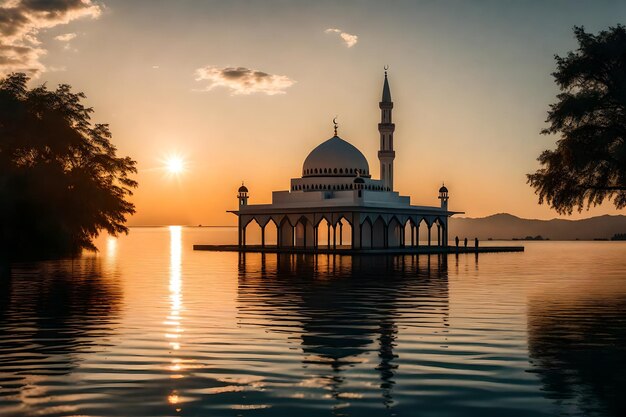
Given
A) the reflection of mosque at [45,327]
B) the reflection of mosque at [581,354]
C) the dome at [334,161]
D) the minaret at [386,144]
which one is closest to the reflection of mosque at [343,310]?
the reflection of mosque at [581,354]

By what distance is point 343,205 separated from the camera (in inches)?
2544

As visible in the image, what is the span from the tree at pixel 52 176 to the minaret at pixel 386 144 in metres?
26.3

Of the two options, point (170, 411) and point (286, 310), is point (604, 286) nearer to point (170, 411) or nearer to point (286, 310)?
point (286, 310)

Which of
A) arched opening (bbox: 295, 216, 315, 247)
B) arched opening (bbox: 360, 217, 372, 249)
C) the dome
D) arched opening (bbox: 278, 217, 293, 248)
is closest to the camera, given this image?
arched opening (bbox: 360, 217, 372, 249)

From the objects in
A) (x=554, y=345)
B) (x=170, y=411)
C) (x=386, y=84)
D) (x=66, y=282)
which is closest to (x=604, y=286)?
(x=554, y=345)

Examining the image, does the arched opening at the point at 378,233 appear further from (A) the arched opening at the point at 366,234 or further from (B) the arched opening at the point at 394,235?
(A) the arched opening at the point at 366,234

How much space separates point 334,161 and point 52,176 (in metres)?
28.7

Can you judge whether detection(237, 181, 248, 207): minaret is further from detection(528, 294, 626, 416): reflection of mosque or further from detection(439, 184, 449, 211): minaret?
detection(528, 294, 626, 416): reflection of mosque

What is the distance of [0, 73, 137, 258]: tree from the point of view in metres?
52.2

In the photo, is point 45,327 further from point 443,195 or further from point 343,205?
point 443,195

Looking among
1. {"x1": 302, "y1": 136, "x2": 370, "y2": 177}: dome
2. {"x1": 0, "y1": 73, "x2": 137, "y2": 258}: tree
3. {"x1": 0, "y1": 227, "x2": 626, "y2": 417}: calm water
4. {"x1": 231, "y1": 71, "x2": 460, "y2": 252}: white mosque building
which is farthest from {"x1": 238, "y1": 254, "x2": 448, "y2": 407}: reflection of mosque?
{"x1": 302, "y1": 136, "x2": 370, "y2": 177}: dome

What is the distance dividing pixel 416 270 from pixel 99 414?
32.2 m

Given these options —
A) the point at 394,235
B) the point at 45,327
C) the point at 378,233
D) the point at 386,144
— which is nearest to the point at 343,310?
the point at 45,327

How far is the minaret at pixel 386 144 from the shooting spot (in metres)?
79.1
